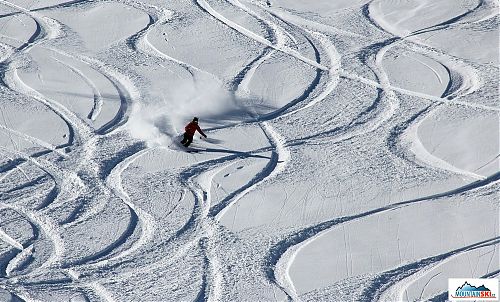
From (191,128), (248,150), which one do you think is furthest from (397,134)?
(191,128)

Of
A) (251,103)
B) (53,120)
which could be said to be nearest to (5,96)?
(53,120)

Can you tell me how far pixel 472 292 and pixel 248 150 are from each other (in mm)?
4566

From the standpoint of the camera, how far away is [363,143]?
14930 millimetres

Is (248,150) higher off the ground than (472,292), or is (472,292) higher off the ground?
(472,292)

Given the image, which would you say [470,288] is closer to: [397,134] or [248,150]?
[397,134]

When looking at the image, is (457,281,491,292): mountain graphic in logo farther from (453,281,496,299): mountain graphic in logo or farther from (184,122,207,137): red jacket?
(184,122,207,137): red jacket

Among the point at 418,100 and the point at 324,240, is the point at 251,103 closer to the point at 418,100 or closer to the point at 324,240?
the point at 418,100

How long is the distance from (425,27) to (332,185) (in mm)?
6064

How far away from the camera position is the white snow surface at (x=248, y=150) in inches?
473
